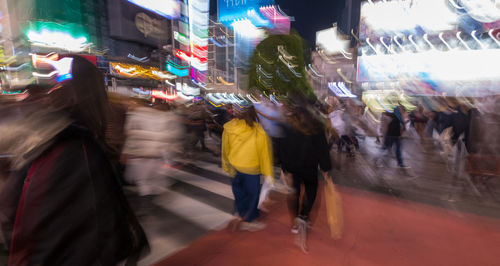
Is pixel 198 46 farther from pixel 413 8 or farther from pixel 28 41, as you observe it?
Answer: pixel 413 8

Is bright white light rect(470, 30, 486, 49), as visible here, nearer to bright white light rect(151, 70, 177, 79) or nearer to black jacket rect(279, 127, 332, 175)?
black jacket rect(279, 127, 332, 175)

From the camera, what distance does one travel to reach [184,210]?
418 cm

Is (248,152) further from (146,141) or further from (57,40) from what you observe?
(57,40)

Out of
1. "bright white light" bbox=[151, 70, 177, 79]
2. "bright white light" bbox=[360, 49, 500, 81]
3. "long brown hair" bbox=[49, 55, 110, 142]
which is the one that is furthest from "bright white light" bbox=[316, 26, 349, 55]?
"long brown hair" bbox=[49, 55, 110, 142]

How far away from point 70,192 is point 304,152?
2.54 meters

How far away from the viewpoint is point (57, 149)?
896mm

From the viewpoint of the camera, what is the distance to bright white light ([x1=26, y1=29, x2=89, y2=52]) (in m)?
15.2

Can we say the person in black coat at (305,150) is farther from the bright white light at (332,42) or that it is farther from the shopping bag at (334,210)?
the bright white light at (332,42)

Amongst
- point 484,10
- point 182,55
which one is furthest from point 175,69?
point 484,10

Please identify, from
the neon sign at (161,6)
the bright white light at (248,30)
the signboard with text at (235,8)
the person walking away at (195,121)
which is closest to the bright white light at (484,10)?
the signboard with text at (235,8)

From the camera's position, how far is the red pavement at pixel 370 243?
287 cm

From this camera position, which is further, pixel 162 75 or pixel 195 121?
pixel 162 75

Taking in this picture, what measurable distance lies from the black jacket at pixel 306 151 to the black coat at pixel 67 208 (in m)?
2.32

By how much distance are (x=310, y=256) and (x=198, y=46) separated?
33026 millimetres
